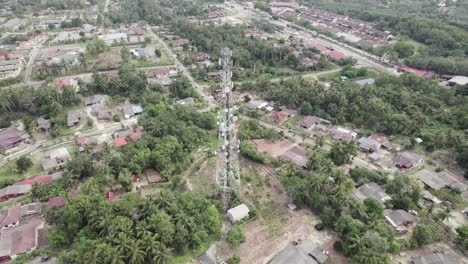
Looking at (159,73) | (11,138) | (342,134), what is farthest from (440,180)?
(11,138)

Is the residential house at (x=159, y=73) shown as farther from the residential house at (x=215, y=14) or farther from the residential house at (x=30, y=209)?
the residential house at (x=215, y=14)


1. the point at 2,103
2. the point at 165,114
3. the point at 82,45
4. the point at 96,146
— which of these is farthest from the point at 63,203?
the point at 82,45

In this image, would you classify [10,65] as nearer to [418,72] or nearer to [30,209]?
[30,209]

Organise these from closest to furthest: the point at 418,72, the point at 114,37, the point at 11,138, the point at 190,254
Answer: the point at 190,254
the point at 11,138
the point at 418,72
the point at 114,37

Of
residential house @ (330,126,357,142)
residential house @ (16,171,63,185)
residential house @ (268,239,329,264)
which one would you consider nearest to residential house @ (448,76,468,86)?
residential house @ (330,126,357,142)

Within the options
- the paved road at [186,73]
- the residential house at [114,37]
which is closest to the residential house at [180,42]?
the paved road at [186,73]

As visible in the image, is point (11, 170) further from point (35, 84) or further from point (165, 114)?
point (35, 84)
